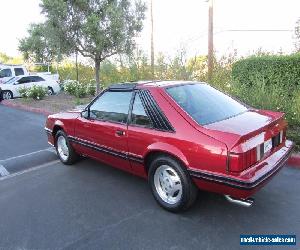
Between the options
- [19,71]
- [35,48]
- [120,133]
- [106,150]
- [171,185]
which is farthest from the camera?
[35,48]

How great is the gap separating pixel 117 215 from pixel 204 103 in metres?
1.72

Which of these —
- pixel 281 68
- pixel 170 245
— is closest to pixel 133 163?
pixel 170 245

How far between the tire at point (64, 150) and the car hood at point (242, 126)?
9.44 ft

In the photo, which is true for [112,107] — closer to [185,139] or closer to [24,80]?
[185,139]

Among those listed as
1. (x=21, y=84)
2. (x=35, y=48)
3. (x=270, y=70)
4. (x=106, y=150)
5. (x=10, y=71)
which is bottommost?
(x=106, y=150)

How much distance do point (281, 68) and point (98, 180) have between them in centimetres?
789

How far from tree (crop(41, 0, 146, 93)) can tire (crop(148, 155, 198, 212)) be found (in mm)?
9809

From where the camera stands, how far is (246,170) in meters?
3.21

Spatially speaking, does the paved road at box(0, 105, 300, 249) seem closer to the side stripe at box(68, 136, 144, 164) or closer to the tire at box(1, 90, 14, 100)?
the side stripe at box(68, 136, 144, 164)

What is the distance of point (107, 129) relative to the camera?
444cm

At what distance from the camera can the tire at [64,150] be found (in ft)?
18.2

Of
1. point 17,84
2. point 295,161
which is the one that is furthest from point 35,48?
point 295,161

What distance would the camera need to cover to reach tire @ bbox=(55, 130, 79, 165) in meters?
5.55

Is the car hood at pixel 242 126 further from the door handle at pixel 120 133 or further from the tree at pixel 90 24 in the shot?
the tree at pixel 90 24
